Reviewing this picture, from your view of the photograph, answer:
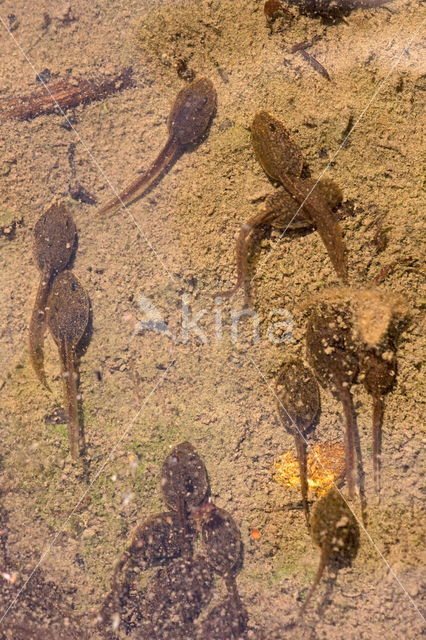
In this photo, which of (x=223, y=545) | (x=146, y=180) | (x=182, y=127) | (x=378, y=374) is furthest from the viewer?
(x=146, y=180)

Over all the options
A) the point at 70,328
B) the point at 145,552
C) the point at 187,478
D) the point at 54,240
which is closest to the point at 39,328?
the point at 70,328

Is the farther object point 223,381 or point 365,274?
point 223,381

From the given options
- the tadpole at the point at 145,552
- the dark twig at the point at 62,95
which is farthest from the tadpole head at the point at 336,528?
the dark twig at the point at 62,95

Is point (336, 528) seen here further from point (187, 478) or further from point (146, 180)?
point (146, 180)

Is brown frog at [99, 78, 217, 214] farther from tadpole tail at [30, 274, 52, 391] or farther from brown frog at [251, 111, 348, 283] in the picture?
tadpole tail at [30, 274, 52, 391]

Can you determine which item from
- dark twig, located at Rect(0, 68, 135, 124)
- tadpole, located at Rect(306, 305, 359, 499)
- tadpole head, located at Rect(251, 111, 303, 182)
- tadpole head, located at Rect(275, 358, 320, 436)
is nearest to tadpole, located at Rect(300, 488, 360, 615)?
tadpole, located at Rect(306, 305, 359, 499)

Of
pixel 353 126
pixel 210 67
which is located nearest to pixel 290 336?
pixel 353 126

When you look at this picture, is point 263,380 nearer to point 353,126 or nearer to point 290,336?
point 290,336

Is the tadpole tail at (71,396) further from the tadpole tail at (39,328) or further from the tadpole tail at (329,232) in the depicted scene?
the tadpole tail at (329,232)
